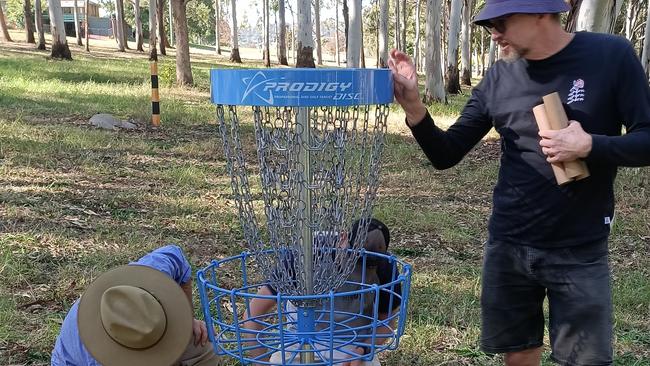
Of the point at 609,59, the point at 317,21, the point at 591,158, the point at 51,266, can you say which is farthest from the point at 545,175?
the point at 317,21

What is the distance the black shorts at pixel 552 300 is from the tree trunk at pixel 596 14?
3.75 metres

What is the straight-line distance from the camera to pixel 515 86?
2098 millimetres

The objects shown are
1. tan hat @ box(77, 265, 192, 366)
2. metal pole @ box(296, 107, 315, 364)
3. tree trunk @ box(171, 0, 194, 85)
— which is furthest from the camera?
tree trunk @ box(171, 0, 194, 85)

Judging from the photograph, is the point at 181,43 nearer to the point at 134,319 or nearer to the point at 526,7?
the point at 134,319

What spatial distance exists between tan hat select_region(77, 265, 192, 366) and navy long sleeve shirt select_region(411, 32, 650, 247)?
1.03 meters

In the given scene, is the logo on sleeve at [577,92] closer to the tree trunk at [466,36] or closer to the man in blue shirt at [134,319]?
the man in blue shirt at [134,319]

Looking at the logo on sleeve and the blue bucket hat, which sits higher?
the blue bucket hat

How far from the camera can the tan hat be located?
221 centimetres

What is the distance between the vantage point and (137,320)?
7.20 ft

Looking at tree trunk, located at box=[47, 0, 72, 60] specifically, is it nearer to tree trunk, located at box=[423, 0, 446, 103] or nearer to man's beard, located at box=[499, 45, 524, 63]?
tree trunk, located at box=[423, 0, 446, 103]

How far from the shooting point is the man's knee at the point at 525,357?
A: 231cm

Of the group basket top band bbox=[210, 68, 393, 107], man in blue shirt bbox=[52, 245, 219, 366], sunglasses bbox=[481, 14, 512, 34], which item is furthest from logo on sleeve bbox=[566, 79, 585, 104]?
man in blue shirt bbox=[52, 245, 219, 366]

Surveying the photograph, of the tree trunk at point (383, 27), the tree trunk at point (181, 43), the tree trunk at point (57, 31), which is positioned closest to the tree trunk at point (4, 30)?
the tree trunk at point (57, 31)

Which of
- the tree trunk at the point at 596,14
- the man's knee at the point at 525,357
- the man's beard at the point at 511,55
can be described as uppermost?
the tree trunk at the point at 596,14
